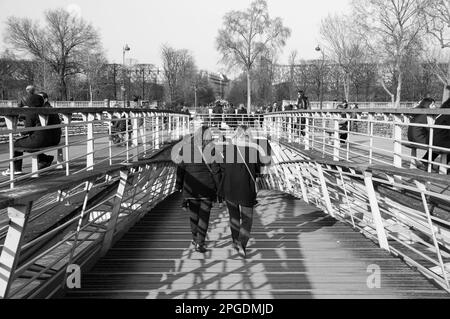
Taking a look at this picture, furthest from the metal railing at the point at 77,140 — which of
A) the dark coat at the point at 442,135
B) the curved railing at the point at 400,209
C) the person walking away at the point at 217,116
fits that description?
the person walking away at the point at 217,116

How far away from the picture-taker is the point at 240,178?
635cm

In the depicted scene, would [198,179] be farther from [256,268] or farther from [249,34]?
[249,34]

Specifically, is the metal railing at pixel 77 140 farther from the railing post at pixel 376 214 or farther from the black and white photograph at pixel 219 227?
the railing post at pixel 376 214

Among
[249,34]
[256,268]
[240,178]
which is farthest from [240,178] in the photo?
[249,34]

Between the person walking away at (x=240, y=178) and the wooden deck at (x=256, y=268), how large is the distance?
0.38m

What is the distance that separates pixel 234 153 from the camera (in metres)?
6.42

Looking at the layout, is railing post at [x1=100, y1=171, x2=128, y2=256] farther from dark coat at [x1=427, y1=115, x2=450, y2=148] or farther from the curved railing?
dark coat at [x1=427, y1=115, x2=450, y2=148]

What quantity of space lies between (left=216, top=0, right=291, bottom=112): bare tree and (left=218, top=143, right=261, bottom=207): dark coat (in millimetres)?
57943

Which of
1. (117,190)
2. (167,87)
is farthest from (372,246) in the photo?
(167,87)

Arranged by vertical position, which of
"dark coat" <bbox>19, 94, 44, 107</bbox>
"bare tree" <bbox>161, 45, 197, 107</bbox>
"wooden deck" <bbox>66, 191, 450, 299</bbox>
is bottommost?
"wooden deck" <bbox>66, 191, 450, 299</bbox>

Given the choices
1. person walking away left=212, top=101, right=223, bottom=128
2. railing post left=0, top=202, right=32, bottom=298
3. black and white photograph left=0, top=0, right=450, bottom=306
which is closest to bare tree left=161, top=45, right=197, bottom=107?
person walking away left=212, top=101, right=223, bottom=128

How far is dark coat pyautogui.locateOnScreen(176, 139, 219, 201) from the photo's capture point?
6.59 meters

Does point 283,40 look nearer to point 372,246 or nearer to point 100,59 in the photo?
point 100,59

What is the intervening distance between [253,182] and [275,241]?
34.8 inches
